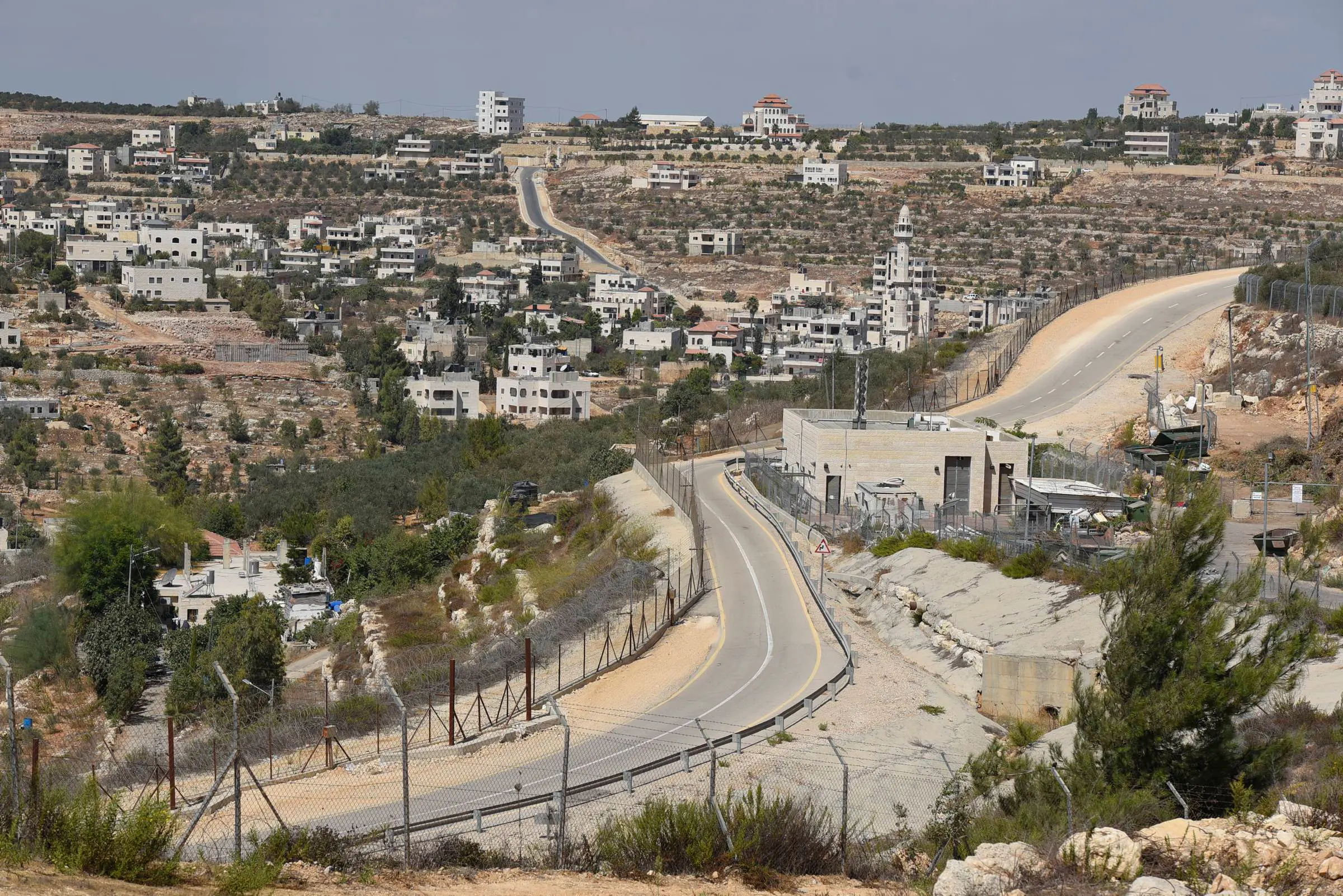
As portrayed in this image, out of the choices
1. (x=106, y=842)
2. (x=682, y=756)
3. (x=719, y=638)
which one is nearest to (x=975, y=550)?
(x=719, y=638)

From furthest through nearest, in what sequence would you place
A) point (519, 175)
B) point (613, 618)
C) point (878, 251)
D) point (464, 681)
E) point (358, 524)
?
1. point (519, 175)
2. point (878, 251)
3. point (358, 524)
4. point (613, 618)
5. point (464, 681)

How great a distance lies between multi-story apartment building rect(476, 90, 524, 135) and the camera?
174 meters

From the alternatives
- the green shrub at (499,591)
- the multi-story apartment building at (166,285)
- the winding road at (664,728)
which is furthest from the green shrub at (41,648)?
the multi-story apartment building at (166,285)

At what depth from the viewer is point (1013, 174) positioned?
394 feet

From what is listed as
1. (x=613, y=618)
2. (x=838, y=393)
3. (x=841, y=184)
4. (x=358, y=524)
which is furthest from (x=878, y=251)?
(x=613, y=618)

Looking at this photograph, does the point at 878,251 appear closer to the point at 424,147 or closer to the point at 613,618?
the point at 424,147

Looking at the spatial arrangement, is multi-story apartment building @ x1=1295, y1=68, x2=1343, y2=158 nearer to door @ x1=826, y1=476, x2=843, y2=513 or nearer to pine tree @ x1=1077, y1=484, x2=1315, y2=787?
door @ x1=826, y1=476, x2=843, y2=513

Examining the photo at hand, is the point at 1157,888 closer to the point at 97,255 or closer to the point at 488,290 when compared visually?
the point at 488,290

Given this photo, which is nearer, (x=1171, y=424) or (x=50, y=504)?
(x=1171, y=424)

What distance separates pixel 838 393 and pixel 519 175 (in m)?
96.5

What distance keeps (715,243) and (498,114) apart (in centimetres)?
7136

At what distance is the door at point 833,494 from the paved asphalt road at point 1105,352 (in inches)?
412

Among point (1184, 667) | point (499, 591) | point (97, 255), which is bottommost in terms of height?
point (499, 591)

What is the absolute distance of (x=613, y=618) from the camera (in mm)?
24062
